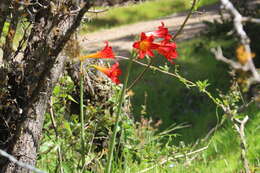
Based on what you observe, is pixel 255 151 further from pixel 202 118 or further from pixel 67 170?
pixel 202 118

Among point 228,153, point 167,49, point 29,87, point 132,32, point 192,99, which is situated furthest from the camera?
point 132,32

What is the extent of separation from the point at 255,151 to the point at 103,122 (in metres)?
1.54

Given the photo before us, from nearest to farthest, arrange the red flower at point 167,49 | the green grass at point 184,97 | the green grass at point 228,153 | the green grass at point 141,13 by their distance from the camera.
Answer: the red flower at point 167,49 → the green grass at point 228,153 → the green grass at point 184,97 → the green grass at point 141,13

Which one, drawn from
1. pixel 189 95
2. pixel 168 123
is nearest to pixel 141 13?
pixel 189 95

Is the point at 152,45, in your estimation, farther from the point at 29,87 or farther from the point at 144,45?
the point at 29,87

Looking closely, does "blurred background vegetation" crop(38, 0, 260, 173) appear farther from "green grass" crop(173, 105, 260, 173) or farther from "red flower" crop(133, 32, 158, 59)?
"red flower" crop(133, 32, 158, 59)

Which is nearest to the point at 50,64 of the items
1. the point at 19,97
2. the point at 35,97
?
the point at 35,97

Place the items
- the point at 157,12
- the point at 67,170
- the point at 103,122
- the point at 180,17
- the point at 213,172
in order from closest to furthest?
1. the point at 67,170
2. the point at 103,122
3. the point at 213,172
4. the point at 180,17
5. the point at 157,12

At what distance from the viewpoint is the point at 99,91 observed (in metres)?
4.16

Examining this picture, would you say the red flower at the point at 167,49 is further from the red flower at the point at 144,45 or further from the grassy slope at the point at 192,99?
the grassy slope at the point at 192,99

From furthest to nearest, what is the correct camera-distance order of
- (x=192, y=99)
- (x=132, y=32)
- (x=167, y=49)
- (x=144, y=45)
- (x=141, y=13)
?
1. (x=141, y=13)
2. (x=132, y=32)
3. (x=192, y=99)
4. (x=167, y=49)
5. (x=144, y=45)

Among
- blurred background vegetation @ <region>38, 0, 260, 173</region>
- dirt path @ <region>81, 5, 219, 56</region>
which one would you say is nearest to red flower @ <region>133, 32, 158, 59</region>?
blurred background vegetation @ <region>38, 0, 260, 173</region>

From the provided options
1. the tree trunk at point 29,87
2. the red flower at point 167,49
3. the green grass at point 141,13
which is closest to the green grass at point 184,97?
the tree trunk at point 29,87

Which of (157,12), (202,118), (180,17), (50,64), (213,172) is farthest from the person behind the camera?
(157,12)
